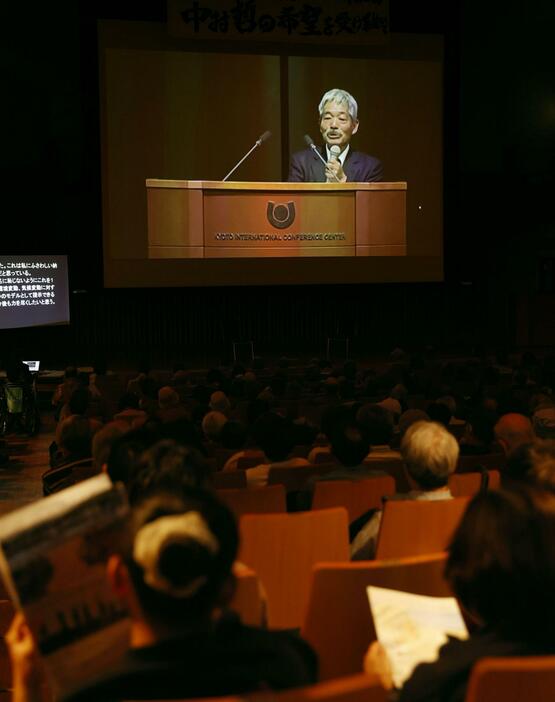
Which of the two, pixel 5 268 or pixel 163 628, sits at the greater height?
pixel 5 268

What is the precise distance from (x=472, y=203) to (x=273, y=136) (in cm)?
435

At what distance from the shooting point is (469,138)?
15.6 m

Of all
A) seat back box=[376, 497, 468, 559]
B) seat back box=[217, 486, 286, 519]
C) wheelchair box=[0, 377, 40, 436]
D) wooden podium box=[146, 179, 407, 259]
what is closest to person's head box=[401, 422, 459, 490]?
seat back box=[376, 497, 468, 559]

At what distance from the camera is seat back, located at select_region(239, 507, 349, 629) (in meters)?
2.76

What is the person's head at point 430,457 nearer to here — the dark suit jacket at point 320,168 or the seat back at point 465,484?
the seat back at point 465,484

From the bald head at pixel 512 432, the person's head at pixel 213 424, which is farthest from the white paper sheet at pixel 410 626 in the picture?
the person's head at pixel 213 424

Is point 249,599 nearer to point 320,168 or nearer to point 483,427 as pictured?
point 483,427

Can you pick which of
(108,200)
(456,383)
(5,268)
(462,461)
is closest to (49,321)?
(5,268)

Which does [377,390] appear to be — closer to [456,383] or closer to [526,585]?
[456,383]

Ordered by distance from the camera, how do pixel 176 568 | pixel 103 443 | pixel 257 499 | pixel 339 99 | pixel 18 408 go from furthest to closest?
pixel 339 99, pixel 18 408, pixel 103 443, pixel 257 499, pixel 176 568

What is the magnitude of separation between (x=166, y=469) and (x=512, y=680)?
52.1 inches

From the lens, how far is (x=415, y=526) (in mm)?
2773

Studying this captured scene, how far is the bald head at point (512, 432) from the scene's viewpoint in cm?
484

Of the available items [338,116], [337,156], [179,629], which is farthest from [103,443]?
[338,116]
